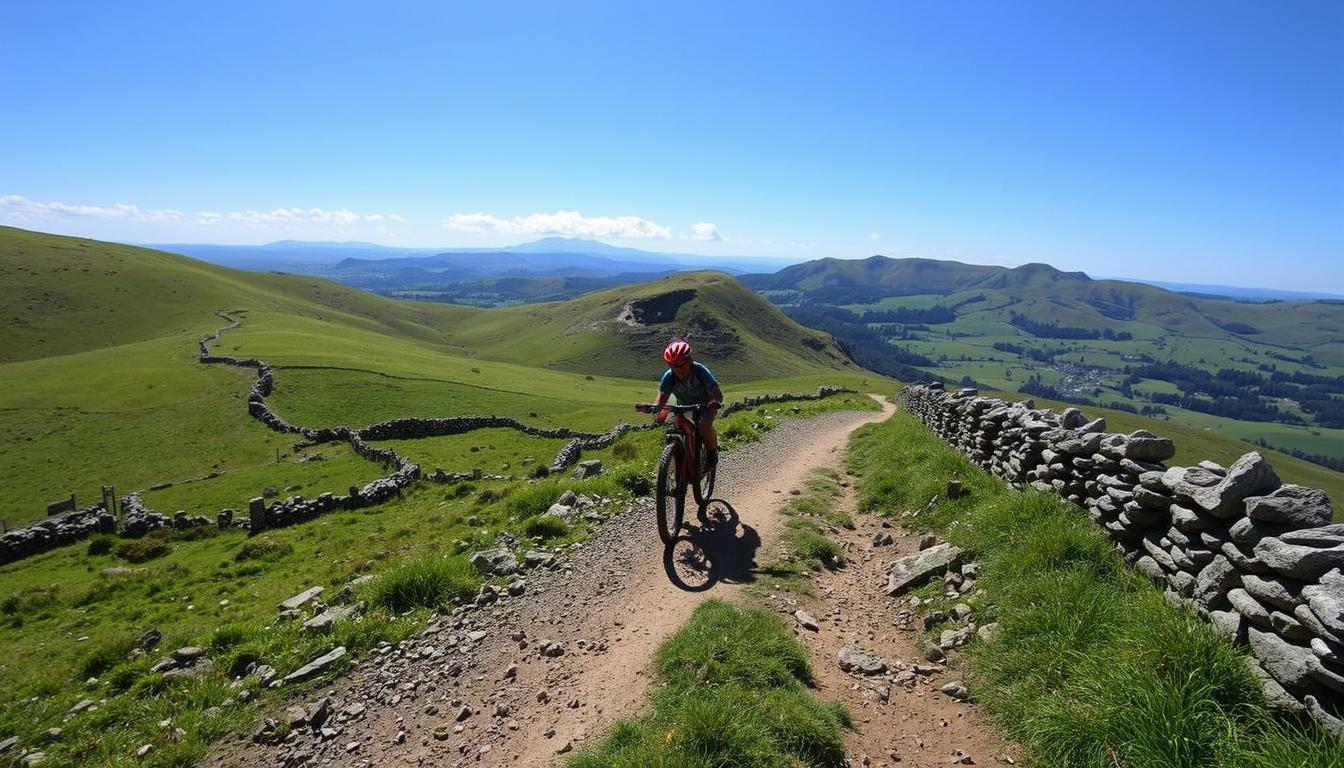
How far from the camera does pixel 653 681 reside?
7305mm

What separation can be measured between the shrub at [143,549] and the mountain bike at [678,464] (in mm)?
21762

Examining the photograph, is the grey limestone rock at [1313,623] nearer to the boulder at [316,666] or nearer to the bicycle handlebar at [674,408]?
the bicycle handlebar at [674,408]

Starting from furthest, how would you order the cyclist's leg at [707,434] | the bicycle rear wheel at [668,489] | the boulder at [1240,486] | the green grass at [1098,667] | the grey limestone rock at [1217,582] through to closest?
1. the cyclist's leg at [707,434]
2. the bicycle rear wheel at [668,489]
3. the boulder at [1240,486]
4. the grey limestone rock at [1217,582]
5. the green grass at [1098,667]

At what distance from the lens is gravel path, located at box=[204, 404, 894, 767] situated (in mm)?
7031

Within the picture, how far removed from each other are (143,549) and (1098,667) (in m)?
29.3

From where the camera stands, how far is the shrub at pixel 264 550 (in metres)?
19.9

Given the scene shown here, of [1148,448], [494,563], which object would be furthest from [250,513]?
[1148,448]

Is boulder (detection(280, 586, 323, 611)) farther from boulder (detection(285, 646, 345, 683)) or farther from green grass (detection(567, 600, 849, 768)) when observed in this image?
green grass (detection(567, 600, 849, 768))

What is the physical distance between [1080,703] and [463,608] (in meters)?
8.43

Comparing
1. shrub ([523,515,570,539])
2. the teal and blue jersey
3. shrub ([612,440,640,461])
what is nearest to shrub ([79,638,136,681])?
shrub ([523,515,570,539])

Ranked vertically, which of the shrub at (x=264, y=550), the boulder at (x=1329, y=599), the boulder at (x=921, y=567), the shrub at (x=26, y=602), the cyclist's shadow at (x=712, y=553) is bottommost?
the shrub at (x=26, y=602)

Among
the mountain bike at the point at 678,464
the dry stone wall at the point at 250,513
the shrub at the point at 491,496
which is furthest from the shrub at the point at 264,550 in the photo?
the mountain bike at the point at 678,464

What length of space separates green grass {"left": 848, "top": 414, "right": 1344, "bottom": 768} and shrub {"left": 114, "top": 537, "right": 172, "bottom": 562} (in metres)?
27.2

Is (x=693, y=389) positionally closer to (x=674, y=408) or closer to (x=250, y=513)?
(x=674, y=408)
